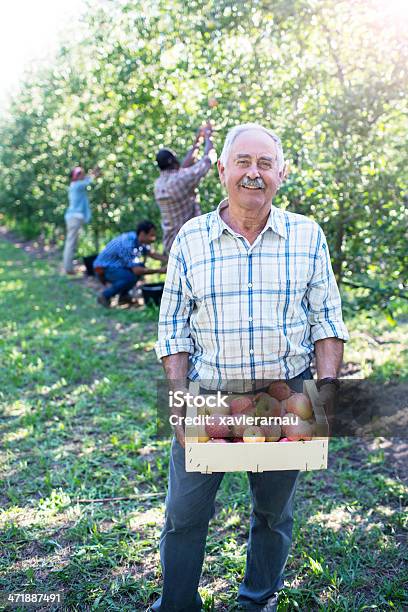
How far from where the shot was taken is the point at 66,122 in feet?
40.3

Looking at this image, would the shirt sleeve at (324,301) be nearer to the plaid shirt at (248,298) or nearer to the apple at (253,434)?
the plaid shirt at (248,298)

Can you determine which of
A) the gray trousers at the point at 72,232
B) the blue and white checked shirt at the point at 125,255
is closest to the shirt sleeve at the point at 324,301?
the blue and white checked shirt at the point at 125,255

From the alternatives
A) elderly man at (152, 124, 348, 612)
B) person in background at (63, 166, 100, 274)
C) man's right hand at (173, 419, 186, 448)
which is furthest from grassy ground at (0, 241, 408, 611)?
person in background at (63, 166, 100, 274)

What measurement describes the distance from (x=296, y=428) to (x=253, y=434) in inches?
5.1

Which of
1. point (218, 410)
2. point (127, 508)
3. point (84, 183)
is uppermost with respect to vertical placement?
point (84, 183)

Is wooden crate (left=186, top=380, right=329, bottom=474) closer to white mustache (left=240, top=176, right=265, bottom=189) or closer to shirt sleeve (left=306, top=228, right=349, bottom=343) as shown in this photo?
shirt sleeve (left=306, top=228, right=349, bottom=343)

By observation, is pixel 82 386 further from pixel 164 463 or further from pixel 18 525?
pixel 18 525

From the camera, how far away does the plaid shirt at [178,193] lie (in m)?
5.94

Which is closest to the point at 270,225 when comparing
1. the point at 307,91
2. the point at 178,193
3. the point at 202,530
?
the point at 202,530

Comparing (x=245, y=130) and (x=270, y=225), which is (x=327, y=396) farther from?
(x=245, y=130)

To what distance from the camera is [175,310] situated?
2.22 m

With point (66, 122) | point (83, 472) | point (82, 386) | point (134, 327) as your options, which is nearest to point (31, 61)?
point (66, 122)

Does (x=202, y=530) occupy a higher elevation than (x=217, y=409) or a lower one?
lower

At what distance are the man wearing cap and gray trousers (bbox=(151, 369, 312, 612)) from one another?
12.6ft
